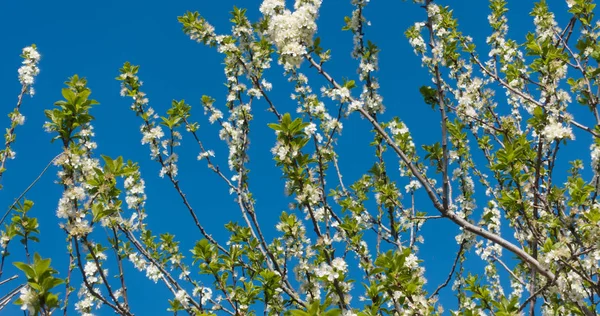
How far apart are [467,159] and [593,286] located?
278cm

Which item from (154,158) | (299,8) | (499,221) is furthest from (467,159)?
(154,158)

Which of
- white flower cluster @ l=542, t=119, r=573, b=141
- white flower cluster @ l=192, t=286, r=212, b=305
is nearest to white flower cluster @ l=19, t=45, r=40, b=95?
white flower cluster @ l=192, t=286, r=212, b=305

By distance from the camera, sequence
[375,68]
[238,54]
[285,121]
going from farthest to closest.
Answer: [238,54]
[375,68]
[285,121]

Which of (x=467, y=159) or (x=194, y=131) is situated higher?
(x=194, y=131)

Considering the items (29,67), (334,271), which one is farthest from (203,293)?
(29,67)

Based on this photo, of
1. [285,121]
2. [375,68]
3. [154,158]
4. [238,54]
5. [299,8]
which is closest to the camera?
[285,121]

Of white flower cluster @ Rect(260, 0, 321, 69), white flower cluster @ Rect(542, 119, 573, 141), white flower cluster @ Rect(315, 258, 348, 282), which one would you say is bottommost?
white flower cluster @ Rect(315, 258, 348, 282)

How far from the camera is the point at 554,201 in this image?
5.02 m

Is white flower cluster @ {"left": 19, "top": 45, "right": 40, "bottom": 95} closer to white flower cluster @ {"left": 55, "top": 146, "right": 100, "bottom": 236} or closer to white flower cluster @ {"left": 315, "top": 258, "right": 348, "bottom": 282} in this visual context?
white flower cluster @ {"left": 55, "top": 146, "right": 100, "bottom": 236}

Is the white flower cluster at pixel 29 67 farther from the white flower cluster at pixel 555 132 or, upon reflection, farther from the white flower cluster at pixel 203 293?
the white flower cluster at pixel 555 132

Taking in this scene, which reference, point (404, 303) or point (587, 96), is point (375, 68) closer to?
point (587, 96)

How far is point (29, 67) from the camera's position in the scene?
22.0 feet

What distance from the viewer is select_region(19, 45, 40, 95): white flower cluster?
6.52 meters

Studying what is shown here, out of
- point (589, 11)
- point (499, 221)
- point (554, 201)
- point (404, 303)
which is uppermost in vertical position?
point (589, 11)
